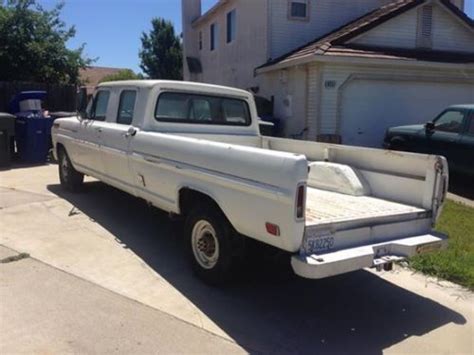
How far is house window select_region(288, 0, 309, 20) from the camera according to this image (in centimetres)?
1666

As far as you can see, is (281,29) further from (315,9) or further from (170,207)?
(170,207)

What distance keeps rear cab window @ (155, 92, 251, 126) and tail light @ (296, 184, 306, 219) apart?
290cm

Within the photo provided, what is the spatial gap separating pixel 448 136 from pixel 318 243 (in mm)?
7211

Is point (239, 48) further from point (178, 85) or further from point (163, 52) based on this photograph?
point (163, 52)

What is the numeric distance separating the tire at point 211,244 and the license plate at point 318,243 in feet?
2.63

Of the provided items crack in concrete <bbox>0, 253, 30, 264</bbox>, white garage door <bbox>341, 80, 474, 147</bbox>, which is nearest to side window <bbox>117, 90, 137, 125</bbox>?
crack in concrete <bbox>0, 253, 30, 264</bbox>

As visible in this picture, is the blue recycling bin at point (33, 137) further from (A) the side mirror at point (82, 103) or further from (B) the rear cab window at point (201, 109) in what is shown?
(B) the rear cab window at point (201, 109)

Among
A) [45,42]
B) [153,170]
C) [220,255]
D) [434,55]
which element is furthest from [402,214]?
[45,42]

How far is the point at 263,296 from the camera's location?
15.0 ft

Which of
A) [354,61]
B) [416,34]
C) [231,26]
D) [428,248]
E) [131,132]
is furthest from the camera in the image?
[231,26]

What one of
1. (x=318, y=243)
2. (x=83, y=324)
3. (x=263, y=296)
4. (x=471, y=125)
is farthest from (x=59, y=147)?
(x=471, y=125)

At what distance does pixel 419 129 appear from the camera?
10734 mm

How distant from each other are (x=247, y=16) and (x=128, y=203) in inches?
477

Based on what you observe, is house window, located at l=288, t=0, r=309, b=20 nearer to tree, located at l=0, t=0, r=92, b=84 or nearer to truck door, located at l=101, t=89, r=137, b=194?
tree, located at l=0, t=0, r=92, b=84
